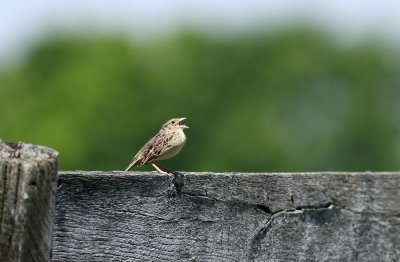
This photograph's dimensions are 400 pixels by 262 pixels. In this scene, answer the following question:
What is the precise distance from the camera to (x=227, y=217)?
162 inches

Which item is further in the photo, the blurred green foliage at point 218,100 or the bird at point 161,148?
the blurred green foliage at point 218,100

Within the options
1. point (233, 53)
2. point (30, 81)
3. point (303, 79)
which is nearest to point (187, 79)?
point (233, 53)

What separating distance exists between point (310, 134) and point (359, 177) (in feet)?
148

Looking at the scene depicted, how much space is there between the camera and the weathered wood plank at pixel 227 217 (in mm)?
3883

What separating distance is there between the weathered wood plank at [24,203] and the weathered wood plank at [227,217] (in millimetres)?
433

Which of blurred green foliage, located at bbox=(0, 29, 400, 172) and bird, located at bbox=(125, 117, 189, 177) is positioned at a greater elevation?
blurred green foliage, located at bbox=(0, 29, 400, 172)

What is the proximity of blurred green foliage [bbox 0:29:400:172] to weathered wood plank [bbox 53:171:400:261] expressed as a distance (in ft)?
139

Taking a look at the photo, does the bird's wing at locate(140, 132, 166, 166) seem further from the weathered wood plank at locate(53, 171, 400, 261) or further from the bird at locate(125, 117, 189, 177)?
the weathered wood plank at locate(53, 171, 400, 261)

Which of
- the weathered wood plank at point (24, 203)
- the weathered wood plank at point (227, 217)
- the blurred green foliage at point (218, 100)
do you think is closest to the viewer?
the weathered wood plank at point (24, 203)

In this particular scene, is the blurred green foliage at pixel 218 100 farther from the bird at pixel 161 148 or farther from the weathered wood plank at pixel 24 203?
the weathered wood plank at pixel 24 203

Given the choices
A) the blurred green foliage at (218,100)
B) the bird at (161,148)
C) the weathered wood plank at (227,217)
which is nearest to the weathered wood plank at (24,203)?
the weathered wood plank at (227,217)

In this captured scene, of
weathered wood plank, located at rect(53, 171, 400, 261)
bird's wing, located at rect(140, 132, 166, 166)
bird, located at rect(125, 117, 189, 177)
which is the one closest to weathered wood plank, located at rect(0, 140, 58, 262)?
weathered wood plank, located at rect(53, 171, 400, 261)

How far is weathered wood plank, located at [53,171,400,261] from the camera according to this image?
3883 mm

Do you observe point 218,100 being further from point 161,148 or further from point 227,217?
point 227,217
